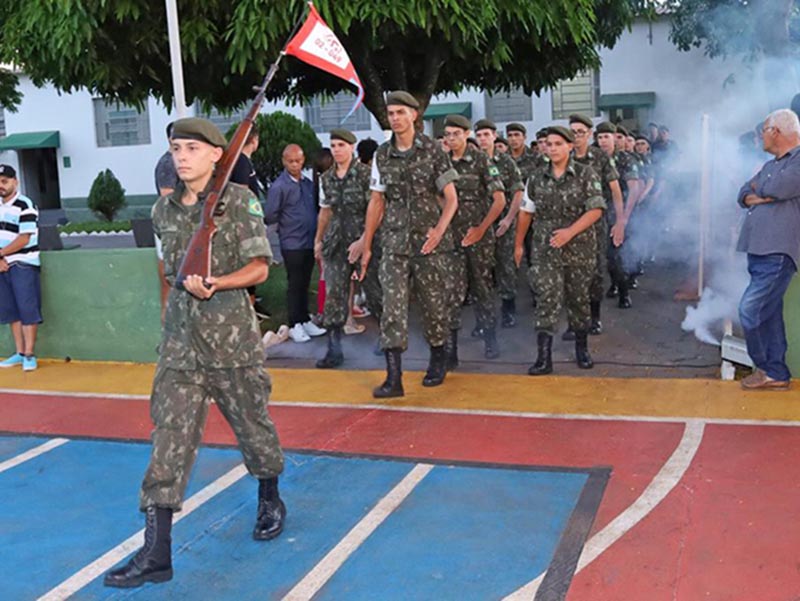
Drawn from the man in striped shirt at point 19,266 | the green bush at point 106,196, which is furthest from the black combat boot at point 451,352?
the green bush at point 106,196

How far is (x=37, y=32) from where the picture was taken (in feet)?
Answer: 31.3

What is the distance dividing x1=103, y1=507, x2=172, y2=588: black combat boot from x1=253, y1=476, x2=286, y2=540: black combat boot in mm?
552

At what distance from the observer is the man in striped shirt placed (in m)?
8.16

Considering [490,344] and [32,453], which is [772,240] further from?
[32,453]

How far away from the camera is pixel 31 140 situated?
3106cm

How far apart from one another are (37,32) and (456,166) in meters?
4.79

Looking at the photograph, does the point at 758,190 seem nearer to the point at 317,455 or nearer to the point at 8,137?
the point at 317,455

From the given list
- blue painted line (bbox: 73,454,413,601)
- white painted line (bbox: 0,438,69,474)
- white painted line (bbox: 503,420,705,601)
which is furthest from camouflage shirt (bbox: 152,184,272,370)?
white painted line (bbox: 0,438,69,474)

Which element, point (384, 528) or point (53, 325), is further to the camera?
point (53, 325)

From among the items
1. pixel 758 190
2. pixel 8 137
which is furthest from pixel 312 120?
pixel 758 190

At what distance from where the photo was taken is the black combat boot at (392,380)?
677 cm

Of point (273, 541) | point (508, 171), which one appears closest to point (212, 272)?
point (273, 541)

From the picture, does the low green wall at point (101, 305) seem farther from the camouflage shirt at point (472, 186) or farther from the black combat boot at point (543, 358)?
the black combat boot at point (543, 358)

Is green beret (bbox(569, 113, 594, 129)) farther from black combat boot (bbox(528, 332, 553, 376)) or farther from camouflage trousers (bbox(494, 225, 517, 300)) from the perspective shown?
black combat boot (bbox(528, 332, 553, 376))
